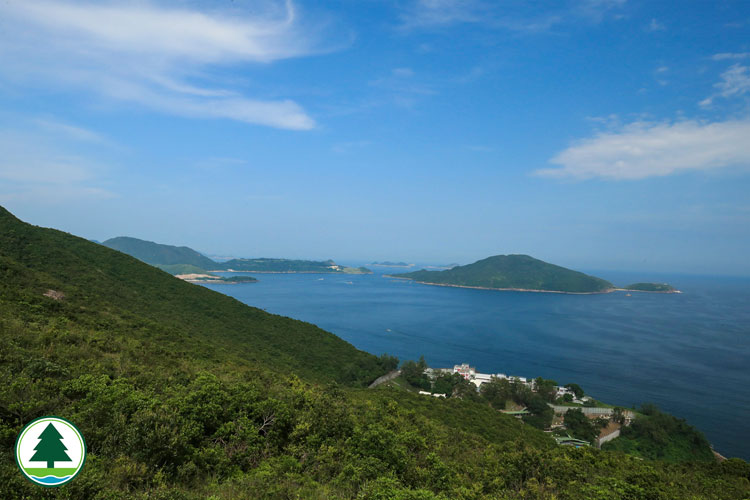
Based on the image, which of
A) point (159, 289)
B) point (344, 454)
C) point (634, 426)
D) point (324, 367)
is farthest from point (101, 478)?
point (634, 426)

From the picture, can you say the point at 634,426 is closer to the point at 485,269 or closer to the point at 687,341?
the point at 687,341

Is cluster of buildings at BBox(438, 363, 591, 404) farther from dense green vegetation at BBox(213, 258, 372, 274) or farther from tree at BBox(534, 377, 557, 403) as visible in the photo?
dense green vegetation at BBox(213, 258, 372, 274)

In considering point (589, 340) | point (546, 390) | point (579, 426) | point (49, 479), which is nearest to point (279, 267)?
point (589, 340)

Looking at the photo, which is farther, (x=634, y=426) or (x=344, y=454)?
(x=634, y=426)

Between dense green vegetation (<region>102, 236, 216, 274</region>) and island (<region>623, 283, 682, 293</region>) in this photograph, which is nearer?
island (<region>623, 283, 682, 293</region>)

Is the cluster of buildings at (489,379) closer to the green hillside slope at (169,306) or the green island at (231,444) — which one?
the green hillside slope at (169,306)

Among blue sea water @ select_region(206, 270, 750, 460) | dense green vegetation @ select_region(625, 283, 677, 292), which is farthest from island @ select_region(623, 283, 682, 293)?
blue sea water @ select_region(206, 270, 750, 460)
